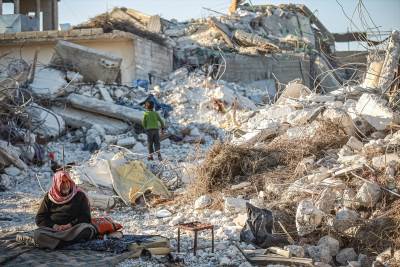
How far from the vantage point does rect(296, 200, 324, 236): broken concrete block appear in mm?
6070

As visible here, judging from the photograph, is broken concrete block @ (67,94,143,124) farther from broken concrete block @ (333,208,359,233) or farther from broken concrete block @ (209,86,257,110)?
broken concrete block @ (333,208,359,233)

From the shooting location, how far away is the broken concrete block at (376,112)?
25.5ft

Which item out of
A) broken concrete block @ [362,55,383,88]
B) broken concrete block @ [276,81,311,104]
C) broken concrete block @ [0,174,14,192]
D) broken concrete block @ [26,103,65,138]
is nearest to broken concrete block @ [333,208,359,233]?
broken concrete block @ [362,55,383,88]

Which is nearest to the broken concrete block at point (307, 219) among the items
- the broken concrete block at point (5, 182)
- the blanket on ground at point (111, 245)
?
the blanket on ground at point (111, 245)

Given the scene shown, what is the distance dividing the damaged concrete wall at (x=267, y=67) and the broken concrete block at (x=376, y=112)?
11.8 meters

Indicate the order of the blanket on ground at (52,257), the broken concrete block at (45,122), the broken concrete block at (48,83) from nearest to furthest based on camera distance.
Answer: the blanket on ground at (52,257) < the broken concrete block at (45,122) < the broken concrete block at (48,83)

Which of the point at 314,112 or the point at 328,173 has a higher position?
the point at 314,112

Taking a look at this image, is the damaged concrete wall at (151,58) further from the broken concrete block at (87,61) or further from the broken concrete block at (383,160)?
the broken concrete block at (383,160)

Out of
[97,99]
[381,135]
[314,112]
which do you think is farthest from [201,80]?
[381,135]

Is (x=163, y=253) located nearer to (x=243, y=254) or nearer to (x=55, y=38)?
(x=243, y=254)

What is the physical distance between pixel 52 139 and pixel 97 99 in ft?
6.19

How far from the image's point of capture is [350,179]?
6.79m

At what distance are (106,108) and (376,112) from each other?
8.37 m

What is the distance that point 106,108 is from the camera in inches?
589
